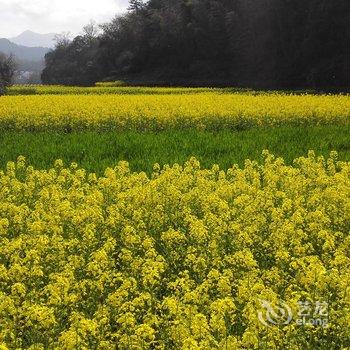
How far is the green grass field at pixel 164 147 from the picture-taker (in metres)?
12.0

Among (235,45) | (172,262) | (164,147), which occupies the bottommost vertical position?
(172,262)

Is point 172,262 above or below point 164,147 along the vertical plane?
below

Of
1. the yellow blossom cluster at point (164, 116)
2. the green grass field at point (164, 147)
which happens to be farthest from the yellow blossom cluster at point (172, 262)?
the yellow blossom cluster at point (164, 116)

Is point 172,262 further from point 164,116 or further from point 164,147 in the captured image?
point 164,116

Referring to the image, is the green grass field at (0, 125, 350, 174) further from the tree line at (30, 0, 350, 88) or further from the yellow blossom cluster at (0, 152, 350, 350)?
the tree line at (30, 0, 350, 88)

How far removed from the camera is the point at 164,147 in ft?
43.9

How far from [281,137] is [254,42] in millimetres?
38470

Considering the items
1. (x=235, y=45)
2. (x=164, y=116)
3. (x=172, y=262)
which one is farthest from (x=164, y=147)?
(x=235, y=45)

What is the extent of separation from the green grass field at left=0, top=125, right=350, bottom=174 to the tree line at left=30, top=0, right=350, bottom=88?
2964cm

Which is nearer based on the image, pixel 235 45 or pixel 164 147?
pixel 164 147

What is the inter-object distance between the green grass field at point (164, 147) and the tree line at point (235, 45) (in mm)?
29638

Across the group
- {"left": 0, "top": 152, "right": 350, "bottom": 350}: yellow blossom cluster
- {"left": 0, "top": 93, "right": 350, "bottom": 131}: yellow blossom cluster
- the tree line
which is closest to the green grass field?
{"left": 0, "top": 93, "right": 350, "bottom": 131}: yellow blossom cluster

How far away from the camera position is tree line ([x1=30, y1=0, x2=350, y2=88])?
43344 millimetres

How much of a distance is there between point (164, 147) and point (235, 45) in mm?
41470
